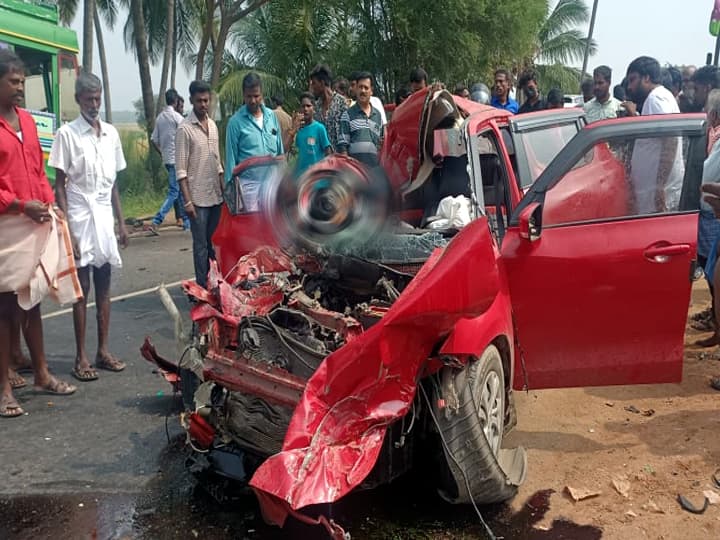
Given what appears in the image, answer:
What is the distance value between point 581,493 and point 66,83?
38.5 ft

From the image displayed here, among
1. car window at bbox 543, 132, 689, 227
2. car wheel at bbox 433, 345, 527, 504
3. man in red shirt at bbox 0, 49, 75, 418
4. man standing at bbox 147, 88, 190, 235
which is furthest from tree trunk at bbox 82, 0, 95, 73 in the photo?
car wheel at bbox 433, 345, 527, 504

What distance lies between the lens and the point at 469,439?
3.05 meters

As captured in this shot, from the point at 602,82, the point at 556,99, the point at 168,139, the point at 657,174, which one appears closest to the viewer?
the point at 657,174

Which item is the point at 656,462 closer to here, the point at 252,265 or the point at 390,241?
the point at 390,241

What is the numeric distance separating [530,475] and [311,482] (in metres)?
1.59

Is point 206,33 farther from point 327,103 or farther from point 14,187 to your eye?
point 14,187

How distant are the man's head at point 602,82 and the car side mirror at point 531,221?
4.48 m

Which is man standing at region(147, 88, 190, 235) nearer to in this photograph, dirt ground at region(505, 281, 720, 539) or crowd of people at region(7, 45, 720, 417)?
crowd of people at region(7, 45, 720, 417)

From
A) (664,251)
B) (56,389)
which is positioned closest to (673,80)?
(664,251)

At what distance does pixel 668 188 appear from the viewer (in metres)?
3.87

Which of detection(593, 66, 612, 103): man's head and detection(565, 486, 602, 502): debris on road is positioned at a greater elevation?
detection(593, 66, 612, 103): man's head

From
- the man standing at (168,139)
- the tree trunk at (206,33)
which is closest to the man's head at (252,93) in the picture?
the man standing at (168,139)

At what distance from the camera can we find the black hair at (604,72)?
760 centimetres

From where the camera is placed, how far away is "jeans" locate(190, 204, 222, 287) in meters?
6.50
